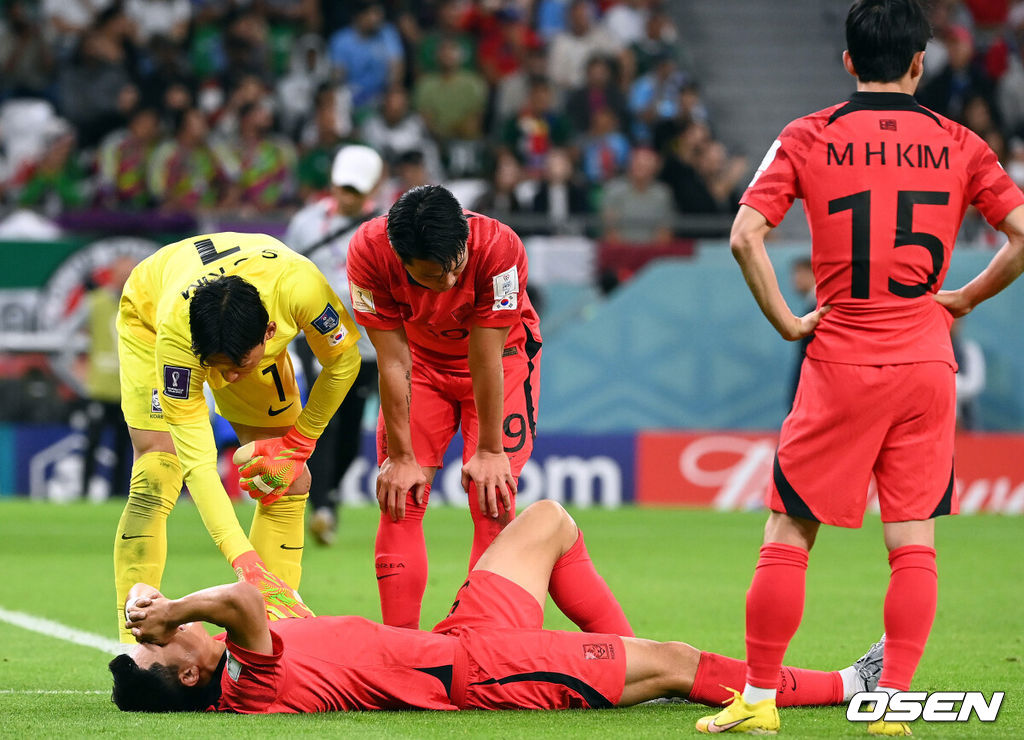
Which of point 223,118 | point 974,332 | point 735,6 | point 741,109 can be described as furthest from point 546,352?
point 735,6

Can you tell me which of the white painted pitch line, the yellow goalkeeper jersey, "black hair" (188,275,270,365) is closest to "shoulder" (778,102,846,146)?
"black hair" (188,275,270,365)

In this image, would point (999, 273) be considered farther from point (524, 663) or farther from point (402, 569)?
point (402, 569)

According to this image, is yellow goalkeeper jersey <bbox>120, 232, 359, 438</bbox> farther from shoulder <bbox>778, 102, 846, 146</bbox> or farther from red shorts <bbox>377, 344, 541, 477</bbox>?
shoulder <bbox>778, 102, 846, 146</bbox>

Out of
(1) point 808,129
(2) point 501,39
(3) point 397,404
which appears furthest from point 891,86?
(2) point 501,39

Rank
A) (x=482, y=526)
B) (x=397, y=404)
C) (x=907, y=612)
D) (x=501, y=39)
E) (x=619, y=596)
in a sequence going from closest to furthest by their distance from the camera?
(x=907, y=612)
(x=397, y=404)
(x=482, y=526)
(x=619, y=596)
(x=501, y=39)

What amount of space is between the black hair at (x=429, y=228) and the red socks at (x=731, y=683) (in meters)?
1.57

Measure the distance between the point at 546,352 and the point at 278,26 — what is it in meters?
6.29

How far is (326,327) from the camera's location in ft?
18.9

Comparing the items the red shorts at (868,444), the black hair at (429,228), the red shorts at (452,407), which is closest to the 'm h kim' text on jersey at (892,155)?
the red shorts at (868,444)

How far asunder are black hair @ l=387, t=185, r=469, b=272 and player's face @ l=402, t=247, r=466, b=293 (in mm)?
19

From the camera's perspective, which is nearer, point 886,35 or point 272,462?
point 886,35

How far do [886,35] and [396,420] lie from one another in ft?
7.54

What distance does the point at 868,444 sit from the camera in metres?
4.44

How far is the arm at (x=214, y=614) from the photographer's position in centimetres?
450
